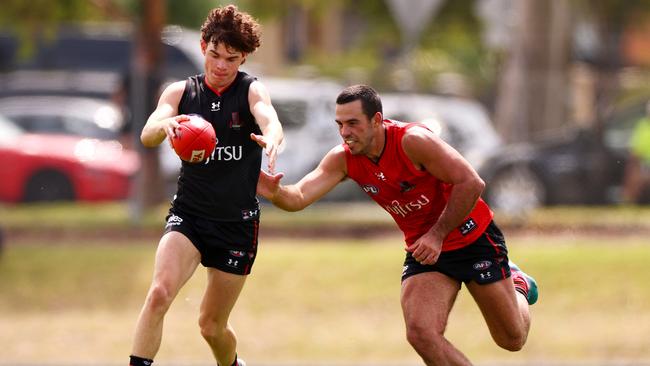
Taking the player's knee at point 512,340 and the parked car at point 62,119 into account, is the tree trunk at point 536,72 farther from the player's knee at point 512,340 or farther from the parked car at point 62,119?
the player's knee at point 512,340

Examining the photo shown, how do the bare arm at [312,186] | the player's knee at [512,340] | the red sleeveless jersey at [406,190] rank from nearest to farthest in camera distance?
the red sleeveless jersey at [406,190]
the bare arm at [312,186]
the player's knee at [512,340]

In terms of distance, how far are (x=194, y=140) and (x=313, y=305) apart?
8553mm

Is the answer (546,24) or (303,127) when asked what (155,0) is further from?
(546,24)

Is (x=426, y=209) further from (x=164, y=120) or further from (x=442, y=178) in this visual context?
(x=164, y=120)

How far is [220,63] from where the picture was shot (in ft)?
30.1

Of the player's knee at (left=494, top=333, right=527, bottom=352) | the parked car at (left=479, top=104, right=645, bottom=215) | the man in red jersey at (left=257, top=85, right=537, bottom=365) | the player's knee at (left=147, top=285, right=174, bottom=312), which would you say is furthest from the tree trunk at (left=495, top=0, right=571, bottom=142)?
the player's knee at (left=147, top=285, right=174, bottom=312)

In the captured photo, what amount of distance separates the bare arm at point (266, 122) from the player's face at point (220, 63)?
0.16 m

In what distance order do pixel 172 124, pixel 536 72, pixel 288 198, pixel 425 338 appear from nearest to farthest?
pixel 172 124
pixel 425 338
pixel 288 198
pixel 536 72

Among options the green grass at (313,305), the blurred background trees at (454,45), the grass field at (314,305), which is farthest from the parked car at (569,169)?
the green grass at (313,305)

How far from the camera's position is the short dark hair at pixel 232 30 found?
9.10m

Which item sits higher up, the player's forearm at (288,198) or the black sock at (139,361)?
the player's forearm at (288,198)

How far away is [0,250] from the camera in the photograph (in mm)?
18672

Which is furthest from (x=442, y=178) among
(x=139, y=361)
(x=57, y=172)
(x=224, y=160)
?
(x=57, y=172)

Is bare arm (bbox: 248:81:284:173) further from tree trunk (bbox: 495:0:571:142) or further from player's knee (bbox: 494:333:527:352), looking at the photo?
tree trunk (bbox: 495:0:571:142)
